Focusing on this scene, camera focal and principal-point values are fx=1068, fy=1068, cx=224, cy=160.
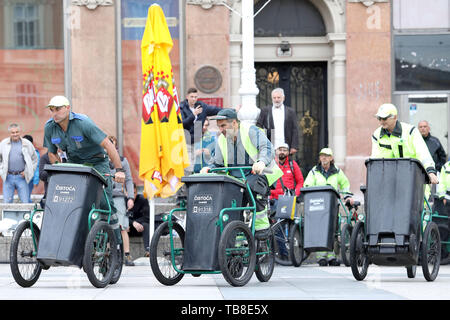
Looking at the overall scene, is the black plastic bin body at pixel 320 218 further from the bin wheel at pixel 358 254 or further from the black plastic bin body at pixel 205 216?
the black plastic bin body at pixel 205 216

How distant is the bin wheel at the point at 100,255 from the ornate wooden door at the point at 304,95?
10673 mm

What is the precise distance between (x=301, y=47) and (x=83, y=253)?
11372 mm

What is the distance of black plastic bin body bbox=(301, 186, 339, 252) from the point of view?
47.0 feet

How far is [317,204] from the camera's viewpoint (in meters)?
14.5

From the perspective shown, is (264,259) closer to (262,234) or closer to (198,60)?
(262,234)

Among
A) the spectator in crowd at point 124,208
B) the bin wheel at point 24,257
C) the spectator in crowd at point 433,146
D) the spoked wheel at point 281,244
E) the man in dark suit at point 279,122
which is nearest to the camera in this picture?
the bin wheel at point 24,257

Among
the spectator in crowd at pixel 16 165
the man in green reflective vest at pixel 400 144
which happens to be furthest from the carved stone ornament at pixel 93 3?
the man in green reflective vest at pixel 400 144

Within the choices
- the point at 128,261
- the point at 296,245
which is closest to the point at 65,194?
the point at 128,261

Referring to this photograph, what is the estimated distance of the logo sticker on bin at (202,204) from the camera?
9.85m

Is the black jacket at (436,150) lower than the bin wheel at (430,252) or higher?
higher

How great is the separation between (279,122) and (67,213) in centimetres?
745

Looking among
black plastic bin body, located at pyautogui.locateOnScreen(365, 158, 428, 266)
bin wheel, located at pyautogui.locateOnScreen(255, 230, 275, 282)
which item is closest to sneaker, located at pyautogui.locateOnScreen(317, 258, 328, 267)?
bin wheel, located at pyautogui.locateOnScreen(255, 230, 275, 282)

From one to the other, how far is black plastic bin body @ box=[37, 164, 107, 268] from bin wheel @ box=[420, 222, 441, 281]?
10.7 ft
